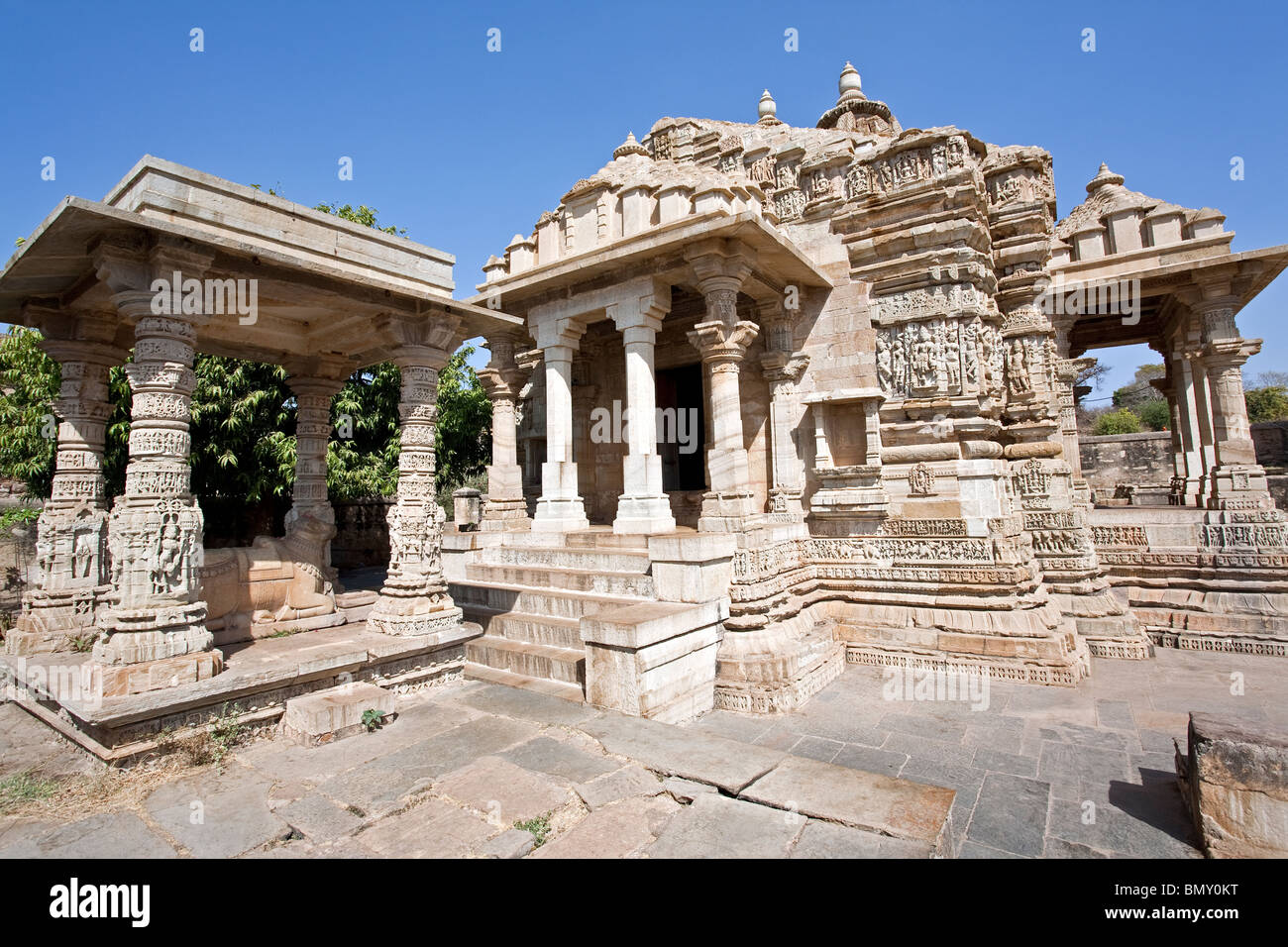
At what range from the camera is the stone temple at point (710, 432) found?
4.60 m

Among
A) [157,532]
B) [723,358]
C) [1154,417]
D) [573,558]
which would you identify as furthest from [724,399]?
[1154,417]

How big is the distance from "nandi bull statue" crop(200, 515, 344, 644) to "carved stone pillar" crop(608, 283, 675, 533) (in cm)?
343

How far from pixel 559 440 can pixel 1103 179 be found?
37.7ft

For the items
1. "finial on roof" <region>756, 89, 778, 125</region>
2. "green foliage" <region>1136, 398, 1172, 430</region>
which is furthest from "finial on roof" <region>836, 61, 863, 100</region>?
"green foliage" <region>1136, 398, 1172, 430</region>

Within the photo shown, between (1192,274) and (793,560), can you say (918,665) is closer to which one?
(793,560)

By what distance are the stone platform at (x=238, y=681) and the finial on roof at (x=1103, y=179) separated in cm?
1368

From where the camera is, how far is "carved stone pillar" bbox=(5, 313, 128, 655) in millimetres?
5531

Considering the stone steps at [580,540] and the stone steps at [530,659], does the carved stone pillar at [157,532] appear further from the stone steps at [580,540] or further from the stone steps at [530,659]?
the stone steps at [580,540]

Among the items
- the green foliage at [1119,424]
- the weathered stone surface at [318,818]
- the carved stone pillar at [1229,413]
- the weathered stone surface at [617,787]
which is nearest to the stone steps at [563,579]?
the weathered stone surface at [617,787]

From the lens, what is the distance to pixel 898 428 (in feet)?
27.8

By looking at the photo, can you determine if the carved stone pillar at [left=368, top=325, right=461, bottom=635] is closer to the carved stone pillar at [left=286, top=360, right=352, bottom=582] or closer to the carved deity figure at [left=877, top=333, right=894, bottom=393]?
the carved stone pillar at [left=286, top=360, right=352, bottom=582]

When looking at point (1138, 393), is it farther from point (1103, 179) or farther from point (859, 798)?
point (859, 798)

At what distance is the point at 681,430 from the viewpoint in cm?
1226

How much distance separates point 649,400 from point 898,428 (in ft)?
11.1
